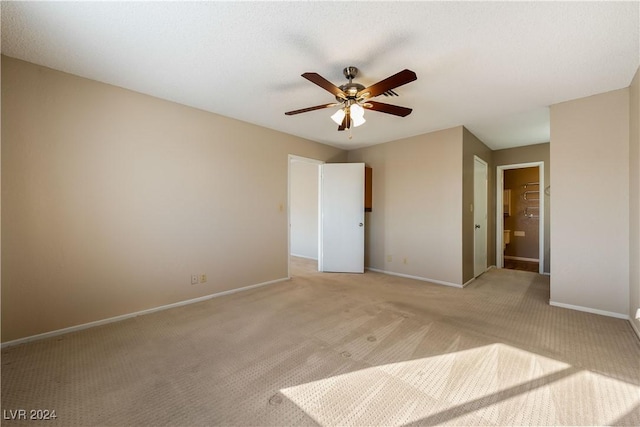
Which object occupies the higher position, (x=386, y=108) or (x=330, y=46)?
(x=330, y=46)

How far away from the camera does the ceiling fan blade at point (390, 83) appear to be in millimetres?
1745

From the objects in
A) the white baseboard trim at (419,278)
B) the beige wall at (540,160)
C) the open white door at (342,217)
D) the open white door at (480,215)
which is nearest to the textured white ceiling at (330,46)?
the open white door at (480,215)

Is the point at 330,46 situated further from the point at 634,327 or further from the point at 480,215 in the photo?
the point at 480,215

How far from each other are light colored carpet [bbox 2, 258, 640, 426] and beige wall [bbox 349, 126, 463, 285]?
3.90 ft

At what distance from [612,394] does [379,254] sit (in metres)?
3.34

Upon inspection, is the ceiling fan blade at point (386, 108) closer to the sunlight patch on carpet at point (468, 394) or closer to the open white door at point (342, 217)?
the sunlight patch on carpet at point (468, 394)

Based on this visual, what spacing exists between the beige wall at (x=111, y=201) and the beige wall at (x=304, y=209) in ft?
7.91

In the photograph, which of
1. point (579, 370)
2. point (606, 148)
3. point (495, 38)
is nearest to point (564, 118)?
point (606, 148)

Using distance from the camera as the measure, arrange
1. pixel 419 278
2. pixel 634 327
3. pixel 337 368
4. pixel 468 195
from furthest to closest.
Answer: pixel 419 278, pixel 468 195, pixel 634 327, pixel 337 368

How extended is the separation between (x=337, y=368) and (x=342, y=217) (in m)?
3.13

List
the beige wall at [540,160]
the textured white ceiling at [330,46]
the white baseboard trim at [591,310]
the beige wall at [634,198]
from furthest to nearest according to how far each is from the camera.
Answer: the beige wall at [540,160] < the white baseboard trim at [591,310] < the beige wall at [634,198] < the textured white ceiling at [330,46]

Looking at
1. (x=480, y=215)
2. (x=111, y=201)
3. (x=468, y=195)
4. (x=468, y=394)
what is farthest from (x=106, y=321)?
(x=480, y=215)

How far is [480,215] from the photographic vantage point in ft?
15.2

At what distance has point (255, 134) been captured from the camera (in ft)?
12.4
